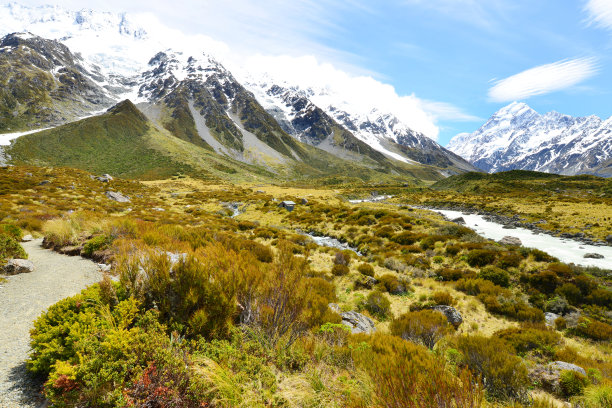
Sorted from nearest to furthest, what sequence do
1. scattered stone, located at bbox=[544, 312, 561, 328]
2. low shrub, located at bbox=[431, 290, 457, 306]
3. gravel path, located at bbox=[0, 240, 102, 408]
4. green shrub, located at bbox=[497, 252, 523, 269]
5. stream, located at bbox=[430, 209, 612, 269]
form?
gravel path, located at bbox=[0, 240, 102, 408]
scattered stone, located at bbox=[544, 312, 561, 328]
low shrub, located at bbox=[431, 290, 457, 306]
green shrub, located at bbox=[497, 252, 523, 269]
stream, located at bbox=[430, 209, 612, 269]

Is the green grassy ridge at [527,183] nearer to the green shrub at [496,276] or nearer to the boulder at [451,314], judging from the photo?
the green shrub at [496,276]

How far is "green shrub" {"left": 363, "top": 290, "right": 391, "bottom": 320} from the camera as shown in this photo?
31.4 ft

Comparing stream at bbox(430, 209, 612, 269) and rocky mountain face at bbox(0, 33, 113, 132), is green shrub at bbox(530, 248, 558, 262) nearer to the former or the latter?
stream at bbox(430, 209, 612, 269)

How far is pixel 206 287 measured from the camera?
5.25 metres

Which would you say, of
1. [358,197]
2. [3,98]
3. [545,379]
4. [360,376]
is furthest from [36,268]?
[3,98]

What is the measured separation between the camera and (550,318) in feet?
31.5

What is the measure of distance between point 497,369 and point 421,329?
251 cm

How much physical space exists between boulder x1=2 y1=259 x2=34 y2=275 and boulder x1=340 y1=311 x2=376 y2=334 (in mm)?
9781

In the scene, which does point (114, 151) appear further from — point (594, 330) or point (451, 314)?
point (594, 330)

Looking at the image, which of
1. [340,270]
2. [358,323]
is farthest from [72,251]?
[340,270]

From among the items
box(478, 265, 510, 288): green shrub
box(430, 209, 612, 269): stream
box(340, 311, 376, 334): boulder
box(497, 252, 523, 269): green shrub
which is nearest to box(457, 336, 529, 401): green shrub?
box(340, 311, 376, 334): boulder

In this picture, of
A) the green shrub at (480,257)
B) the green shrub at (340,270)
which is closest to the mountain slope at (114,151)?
the green shrub at (340,270)

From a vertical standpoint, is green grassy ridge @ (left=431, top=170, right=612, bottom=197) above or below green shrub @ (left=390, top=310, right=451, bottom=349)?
above

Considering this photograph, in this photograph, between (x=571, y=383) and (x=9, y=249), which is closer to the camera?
(x=571, y=383)
